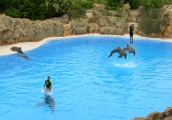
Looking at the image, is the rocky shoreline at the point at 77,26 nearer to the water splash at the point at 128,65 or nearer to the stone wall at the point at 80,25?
the stone wall at the point at 80,25

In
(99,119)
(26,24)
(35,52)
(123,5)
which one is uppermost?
(123,5)

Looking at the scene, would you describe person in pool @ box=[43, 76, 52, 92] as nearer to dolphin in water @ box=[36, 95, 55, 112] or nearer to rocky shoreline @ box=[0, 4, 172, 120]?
dolphin in water @ box=[36, 95, 55, 112]

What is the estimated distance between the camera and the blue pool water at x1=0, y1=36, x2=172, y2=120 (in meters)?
9.51

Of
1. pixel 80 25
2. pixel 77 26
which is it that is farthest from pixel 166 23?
pixel 77 26

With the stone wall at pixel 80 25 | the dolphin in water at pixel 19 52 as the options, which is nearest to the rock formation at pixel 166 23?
the stone wall at pixel 80 25

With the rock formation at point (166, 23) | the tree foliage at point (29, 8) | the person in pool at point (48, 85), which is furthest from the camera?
the rock formation at point (166, 23)

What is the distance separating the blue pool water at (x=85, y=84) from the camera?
31.2 ft

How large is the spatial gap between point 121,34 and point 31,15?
9761mm

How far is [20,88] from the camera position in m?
11.8

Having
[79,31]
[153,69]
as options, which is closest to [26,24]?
[79,31]

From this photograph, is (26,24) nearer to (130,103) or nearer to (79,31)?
(79,31)

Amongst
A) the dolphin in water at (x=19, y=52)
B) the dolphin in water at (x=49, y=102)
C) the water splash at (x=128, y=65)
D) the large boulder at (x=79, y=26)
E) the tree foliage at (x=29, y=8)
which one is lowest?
the dolphin in water at (x=49, y=102)

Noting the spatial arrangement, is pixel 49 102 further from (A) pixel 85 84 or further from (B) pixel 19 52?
(B) pixel 19 52

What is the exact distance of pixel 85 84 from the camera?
12.5m
